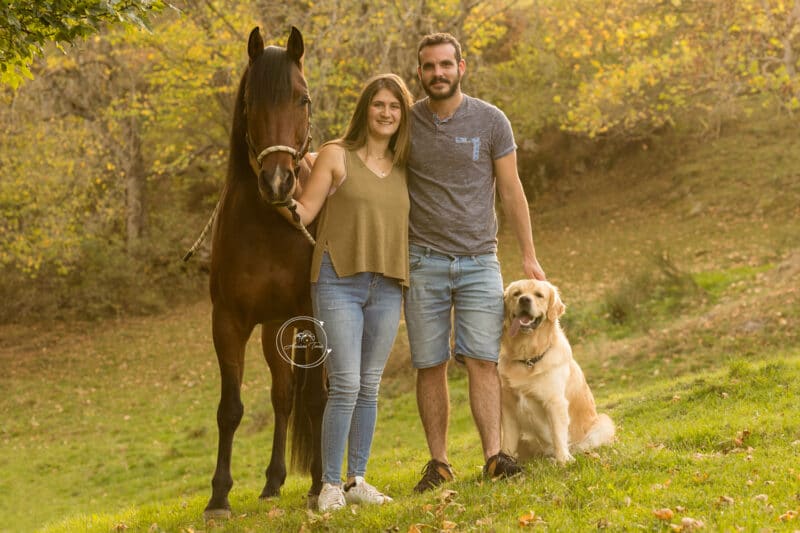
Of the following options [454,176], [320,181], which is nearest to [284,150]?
[320,181]

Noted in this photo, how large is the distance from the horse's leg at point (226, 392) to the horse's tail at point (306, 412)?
450 mm

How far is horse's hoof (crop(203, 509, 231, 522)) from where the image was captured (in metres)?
5.42

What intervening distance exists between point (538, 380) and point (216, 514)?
221 cm

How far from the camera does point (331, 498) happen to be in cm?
477

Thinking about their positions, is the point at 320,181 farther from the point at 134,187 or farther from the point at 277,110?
the point at 134,187

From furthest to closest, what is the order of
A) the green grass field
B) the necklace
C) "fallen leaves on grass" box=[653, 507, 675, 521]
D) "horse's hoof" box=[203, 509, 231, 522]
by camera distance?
"horse's hoof" box=[203, 509, 231, 522]
the necklace
the green grass field
"fallen leaves on grass" box=[653, 507, 675, 521]

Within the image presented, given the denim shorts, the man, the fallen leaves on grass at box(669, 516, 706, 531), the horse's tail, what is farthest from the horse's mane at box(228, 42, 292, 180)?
the fallen leaves on grass at box(669, 516, 706, 531)

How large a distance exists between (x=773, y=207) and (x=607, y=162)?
6764 millimetres

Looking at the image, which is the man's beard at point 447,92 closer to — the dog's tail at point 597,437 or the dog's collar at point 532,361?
the dog's collar at point 532,361

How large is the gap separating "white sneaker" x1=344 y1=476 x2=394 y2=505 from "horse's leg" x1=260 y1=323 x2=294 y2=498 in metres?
1.48

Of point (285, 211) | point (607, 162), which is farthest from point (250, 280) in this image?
point (607, 162)

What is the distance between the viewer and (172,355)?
687 inches

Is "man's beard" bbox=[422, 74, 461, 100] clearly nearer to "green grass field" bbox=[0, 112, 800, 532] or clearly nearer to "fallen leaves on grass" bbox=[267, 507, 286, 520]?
"green grass field" bbox=[0, 112, 800, 532]

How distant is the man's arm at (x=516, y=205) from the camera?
509 centimetres
